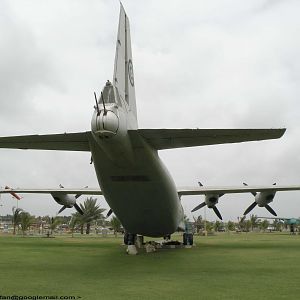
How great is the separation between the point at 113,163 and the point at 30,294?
617cm

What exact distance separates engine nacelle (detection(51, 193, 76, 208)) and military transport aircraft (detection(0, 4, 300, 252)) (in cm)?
1021

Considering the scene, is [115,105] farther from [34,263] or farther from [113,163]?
[34,263]

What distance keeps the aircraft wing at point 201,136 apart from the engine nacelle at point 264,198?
Answer: 15.6 m

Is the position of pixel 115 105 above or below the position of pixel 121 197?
above

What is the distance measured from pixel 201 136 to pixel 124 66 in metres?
6.26

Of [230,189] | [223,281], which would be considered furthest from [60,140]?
[230,189]

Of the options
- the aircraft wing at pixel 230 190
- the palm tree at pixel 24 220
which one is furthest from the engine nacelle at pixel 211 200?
the palm tree at pixel 24 220

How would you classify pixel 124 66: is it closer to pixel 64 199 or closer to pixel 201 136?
pixel 201 136

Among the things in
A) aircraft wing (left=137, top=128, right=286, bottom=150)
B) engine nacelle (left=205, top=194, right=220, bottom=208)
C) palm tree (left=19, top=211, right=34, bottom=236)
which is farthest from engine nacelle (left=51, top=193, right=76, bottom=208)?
palm tree (left=19, top=211, right=34, bottom=236)

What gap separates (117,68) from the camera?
1574 centimetres

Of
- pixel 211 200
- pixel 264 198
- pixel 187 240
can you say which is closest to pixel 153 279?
pixel 187 240

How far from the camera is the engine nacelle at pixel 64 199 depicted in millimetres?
28656

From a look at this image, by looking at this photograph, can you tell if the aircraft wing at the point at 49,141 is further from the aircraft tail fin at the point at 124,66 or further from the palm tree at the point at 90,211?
the palm tree at the point at 90,211

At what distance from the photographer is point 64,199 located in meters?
28.7
